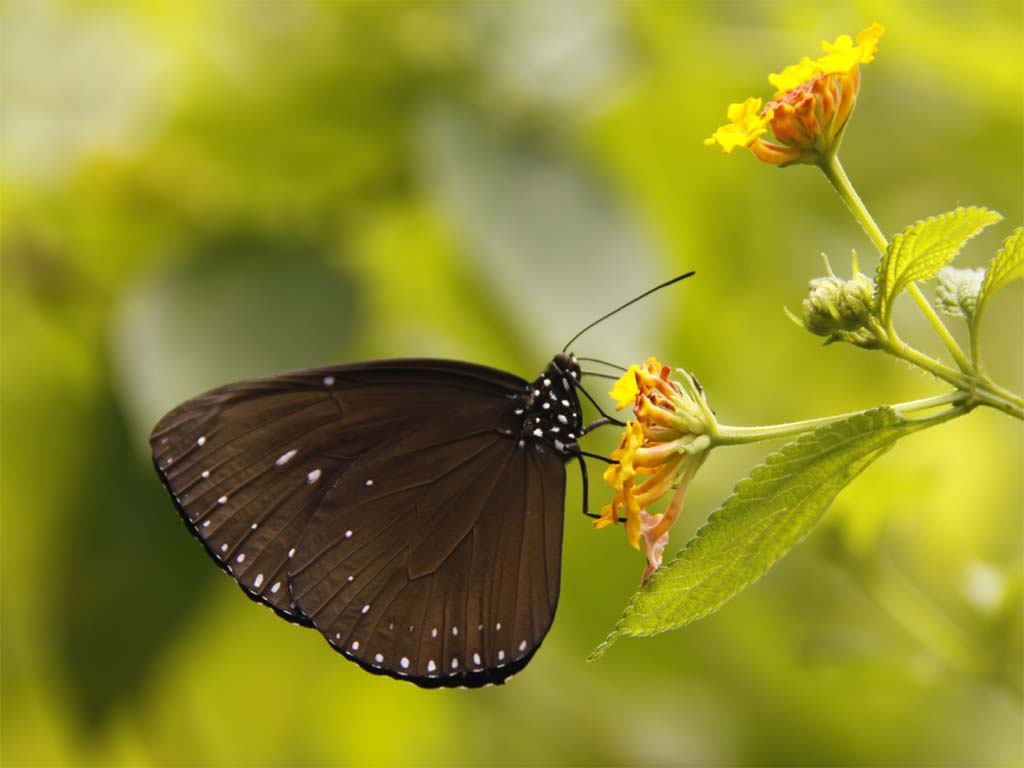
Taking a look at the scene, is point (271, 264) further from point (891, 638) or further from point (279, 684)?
point (891, 638)

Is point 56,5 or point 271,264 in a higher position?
point 56,5

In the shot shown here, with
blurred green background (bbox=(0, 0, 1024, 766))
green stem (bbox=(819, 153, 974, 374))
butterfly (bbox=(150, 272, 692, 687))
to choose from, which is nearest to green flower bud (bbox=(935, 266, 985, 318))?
green stem (bbox=(819, 153, 974, 374))

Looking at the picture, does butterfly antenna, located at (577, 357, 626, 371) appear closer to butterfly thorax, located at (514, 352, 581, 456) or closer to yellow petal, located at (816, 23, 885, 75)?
butterfly thorax, located at (514, 352, 581, 456)

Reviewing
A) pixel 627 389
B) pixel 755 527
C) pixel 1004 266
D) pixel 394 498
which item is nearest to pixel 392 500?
pixel 394 498

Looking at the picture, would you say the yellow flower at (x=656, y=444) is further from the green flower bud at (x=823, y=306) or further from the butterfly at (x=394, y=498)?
the butterfly at (x=394, y=498)

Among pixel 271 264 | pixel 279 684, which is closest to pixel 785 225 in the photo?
pixel 271 264

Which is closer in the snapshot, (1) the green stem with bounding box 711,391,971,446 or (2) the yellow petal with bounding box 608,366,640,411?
(1) the green stem with bounding box 711,391,971,446

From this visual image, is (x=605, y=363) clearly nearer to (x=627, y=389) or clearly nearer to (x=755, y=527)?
(x=627, y=389)
